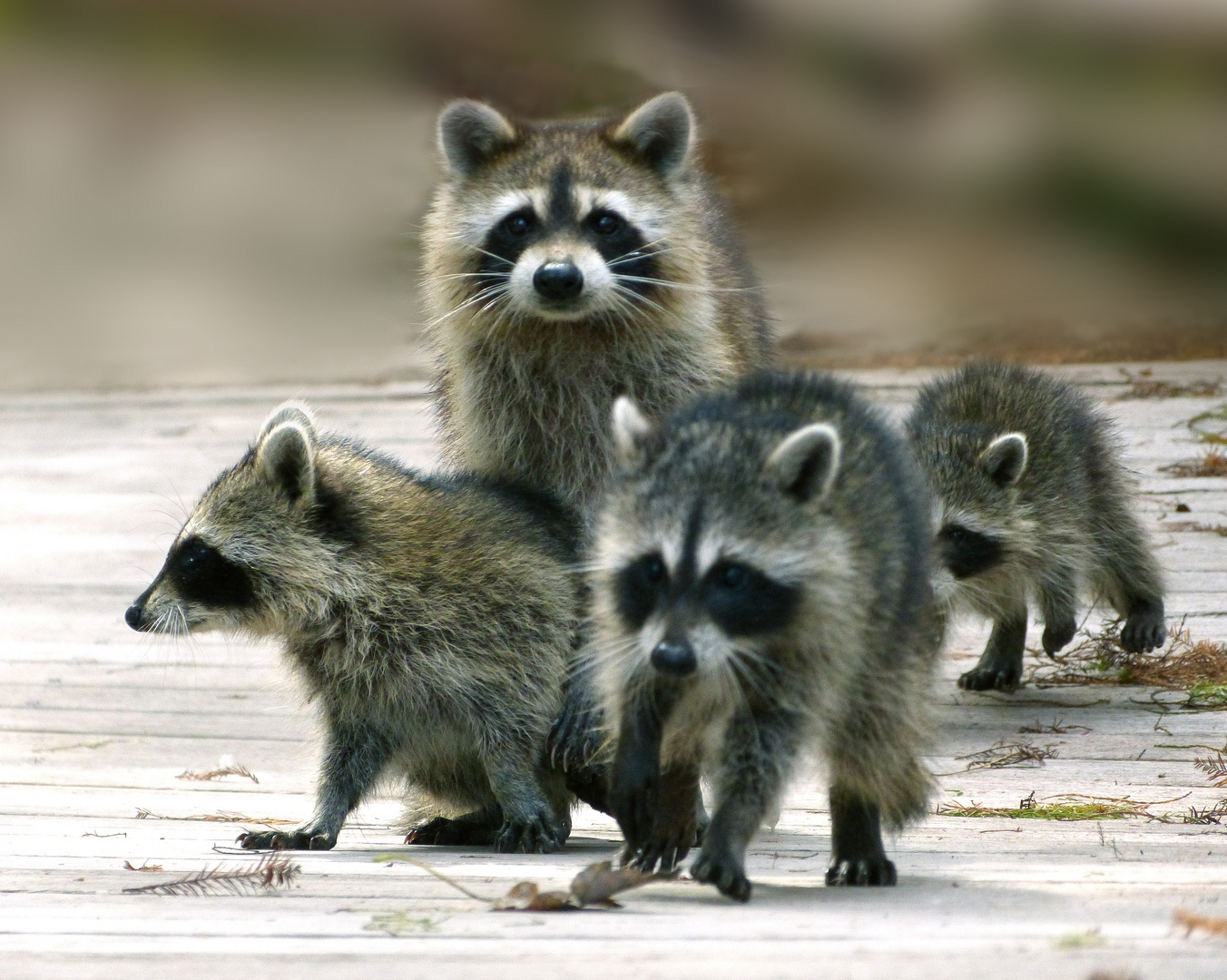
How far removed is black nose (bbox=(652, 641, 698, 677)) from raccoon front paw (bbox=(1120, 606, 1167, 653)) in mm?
2875

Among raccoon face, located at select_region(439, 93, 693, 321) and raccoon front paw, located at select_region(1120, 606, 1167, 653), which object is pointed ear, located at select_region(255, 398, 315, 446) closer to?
raccoon face, located at select_region(439, 93, 693, 321)

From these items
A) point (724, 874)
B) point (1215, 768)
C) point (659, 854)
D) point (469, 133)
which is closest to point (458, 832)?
point (659, 854)

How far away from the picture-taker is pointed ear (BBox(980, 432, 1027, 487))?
5.36 metres

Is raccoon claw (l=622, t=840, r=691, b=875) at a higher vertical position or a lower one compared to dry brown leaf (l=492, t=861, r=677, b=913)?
lower

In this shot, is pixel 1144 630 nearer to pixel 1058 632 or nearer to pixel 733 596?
pixel 1058 632

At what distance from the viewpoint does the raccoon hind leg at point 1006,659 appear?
5379 millimetres

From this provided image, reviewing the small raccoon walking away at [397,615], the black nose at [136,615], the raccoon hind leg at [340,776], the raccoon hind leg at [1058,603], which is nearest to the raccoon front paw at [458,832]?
the small raccoon walking away at [397,615]

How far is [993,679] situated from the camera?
5.42 m

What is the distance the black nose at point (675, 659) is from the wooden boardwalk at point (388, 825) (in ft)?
1.27

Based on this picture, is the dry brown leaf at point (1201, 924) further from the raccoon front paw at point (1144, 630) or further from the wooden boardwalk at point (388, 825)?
the raccoon front paw at point (1144, 630)

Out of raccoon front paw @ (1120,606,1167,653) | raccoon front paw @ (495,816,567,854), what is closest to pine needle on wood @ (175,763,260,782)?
raccoon front paw @ (495,816,567,854)

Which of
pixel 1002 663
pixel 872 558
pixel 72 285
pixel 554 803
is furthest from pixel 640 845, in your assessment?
pixel 72 285

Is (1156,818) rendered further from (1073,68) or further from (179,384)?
(179,384)

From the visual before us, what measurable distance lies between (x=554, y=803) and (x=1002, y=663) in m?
1.78
